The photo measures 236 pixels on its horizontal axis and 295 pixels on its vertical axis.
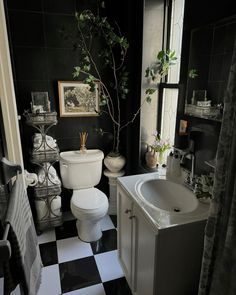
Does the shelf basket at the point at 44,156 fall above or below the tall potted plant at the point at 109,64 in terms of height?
below

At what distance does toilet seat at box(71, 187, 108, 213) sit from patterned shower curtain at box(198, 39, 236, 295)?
1189mm

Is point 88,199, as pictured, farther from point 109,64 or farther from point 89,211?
point 109,64

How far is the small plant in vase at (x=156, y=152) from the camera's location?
208 centimetres

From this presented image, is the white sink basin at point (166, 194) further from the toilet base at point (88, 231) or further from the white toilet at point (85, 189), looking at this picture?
the toilet base at point (88, 231)

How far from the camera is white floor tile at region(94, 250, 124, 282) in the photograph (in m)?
1.82

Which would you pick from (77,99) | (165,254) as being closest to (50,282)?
(165,254)

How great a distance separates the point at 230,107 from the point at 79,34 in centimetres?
181

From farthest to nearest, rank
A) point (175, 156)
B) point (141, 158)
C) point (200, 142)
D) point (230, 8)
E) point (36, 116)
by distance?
1. point (141, 158)
2. point (36, 116)
3. point (175, 156)
4. point (200, 142)
5. point (230, 8)

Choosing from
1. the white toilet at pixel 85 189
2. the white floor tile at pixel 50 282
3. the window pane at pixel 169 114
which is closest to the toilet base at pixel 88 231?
the white toilet at pixel 85 189

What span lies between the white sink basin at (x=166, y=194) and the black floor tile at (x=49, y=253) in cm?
107

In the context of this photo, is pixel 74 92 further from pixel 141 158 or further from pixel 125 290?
pixel 125 290

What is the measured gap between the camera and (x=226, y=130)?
0.84 meters

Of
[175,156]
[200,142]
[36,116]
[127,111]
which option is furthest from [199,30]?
[36,116]

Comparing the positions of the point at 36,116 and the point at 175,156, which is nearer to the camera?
the point at 175,156
